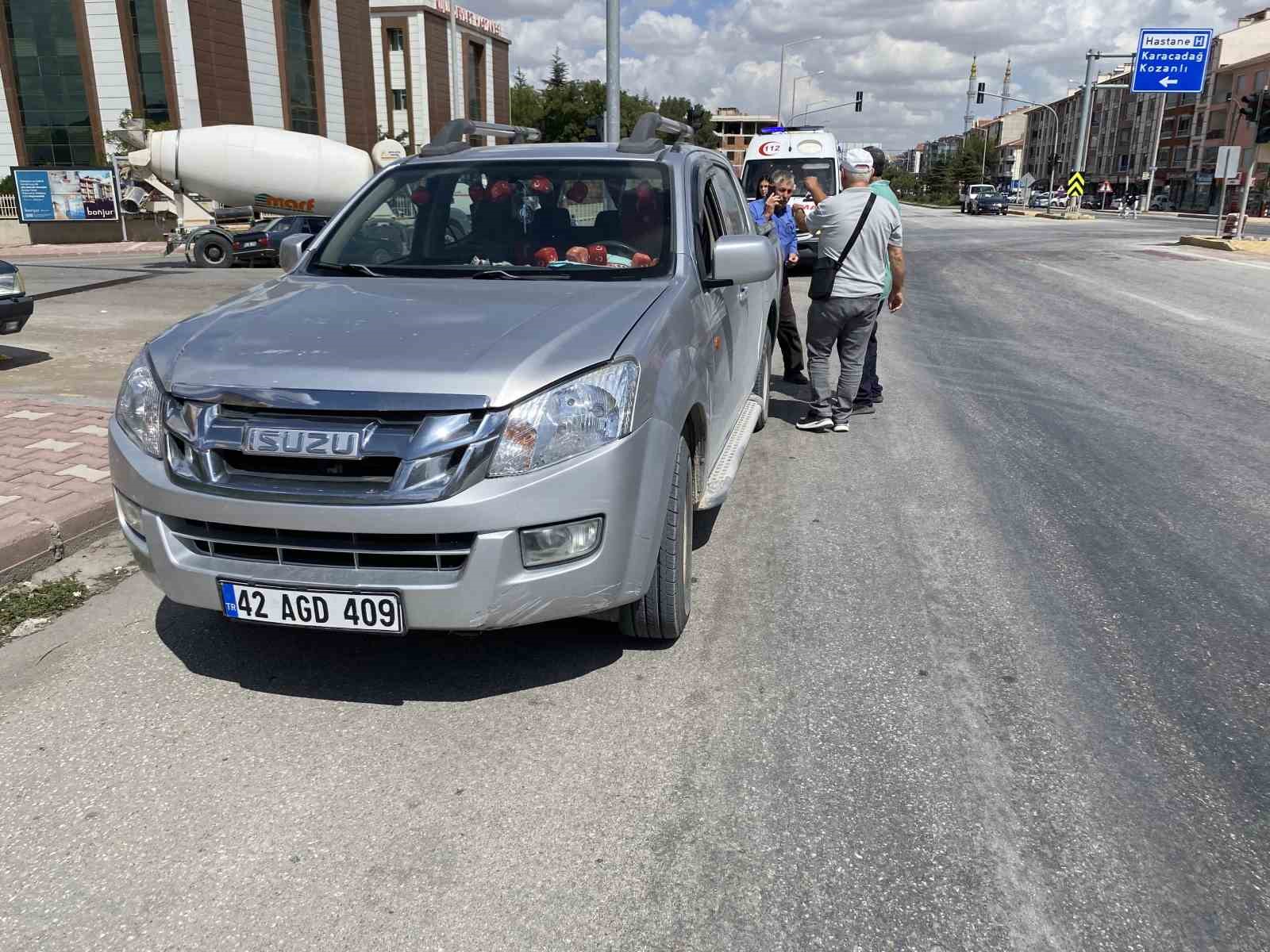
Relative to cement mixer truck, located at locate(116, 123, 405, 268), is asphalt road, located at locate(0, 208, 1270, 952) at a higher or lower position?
lower

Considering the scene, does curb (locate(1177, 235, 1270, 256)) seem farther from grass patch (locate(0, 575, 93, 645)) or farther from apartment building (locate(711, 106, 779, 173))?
apartment building (locate(711, 106, 779, 173))

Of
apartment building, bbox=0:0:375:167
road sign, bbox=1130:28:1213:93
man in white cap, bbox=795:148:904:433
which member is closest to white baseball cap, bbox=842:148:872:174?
man in white cap, bbox=795:148:904:433

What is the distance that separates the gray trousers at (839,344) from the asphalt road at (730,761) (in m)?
1.77

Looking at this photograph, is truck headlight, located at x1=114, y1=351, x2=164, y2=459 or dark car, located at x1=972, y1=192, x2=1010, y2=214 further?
dark car, located at x1=972, y1=192, x2=1010, y2=214

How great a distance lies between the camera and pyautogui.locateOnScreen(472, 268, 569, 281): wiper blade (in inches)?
161

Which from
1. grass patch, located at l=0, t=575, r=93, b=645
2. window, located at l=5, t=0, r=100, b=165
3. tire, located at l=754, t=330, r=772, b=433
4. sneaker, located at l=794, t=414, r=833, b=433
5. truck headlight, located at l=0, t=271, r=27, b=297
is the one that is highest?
window, located at l=5, t=0, r=100, b=165

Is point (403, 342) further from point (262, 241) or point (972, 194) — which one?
point (972, 194)

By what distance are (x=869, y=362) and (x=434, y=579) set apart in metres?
5.45

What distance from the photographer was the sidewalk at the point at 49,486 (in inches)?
177

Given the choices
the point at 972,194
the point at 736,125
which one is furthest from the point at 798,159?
the point at 736,125

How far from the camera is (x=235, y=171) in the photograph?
90.6ft

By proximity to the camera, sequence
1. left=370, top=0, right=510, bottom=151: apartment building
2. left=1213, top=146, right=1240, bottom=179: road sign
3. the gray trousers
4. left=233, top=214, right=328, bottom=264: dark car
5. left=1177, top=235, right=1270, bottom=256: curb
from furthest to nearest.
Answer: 1. left=370, top=0, right=510, bottom=151: apartment building
2. left=1213, top=146, right=1240, bottom=179: road sign
3. left=1177, top=235, right=1270, bottom=256: curb
4. left=233, top=214, right=328, bottom=264: dark car
5. the gray trousers

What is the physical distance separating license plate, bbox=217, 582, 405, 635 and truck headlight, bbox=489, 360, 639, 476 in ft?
1.79

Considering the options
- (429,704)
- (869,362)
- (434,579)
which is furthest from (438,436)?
(869,362)
